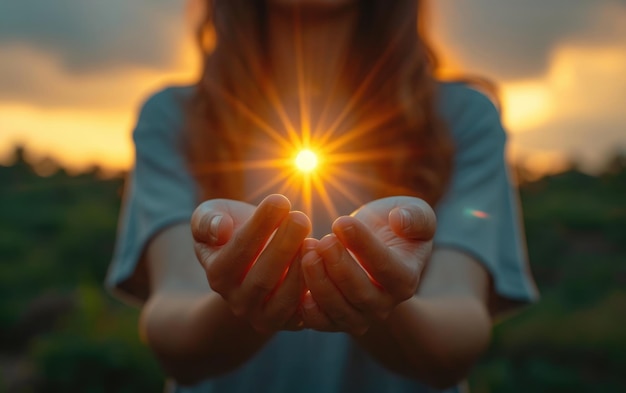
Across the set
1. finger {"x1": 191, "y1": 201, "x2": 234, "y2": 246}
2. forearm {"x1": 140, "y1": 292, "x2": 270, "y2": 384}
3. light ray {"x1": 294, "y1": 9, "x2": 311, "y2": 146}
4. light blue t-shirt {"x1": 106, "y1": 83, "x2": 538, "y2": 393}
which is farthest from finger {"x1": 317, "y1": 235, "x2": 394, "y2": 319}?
light ray {"x1": 294, "y1": 9, "x2": 311, "y2": 146}

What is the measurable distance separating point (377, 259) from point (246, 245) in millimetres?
143

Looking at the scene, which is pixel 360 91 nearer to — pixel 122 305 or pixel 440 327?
pixel 440 327

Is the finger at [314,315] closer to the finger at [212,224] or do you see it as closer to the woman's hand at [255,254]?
the woman's hand at [255,254]

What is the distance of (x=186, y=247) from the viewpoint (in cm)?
127

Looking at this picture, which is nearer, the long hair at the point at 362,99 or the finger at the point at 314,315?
the finger at the point at 314,315

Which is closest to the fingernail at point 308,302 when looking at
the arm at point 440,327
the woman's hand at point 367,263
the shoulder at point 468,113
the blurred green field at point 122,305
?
the woman's hand at point 367,263

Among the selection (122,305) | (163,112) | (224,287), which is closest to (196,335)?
(224,287)

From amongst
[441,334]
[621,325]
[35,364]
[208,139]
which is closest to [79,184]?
[35,364]

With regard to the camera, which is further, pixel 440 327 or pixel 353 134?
pixel 353 134

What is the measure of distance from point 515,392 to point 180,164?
401cm

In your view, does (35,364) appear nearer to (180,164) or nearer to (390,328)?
(180,164)

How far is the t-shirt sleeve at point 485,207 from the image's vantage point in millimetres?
1302

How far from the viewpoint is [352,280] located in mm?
835

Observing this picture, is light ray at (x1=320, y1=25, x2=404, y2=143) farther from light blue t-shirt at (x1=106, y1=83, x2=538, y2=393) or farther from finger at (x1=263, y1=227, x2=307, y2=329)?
finger at (x1=263, y1=227, x2=307, y2=329)
